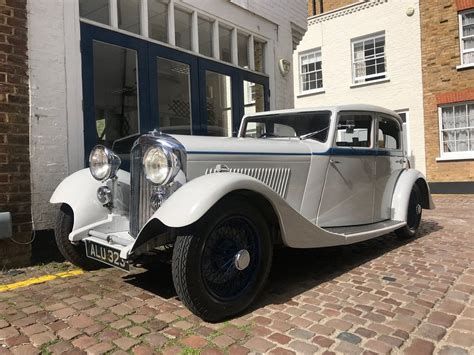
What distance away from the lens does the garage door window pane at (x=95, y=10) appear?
500cm

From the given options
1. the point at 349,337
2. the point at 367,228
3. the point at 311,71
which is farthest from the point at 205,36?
the point at 311,71

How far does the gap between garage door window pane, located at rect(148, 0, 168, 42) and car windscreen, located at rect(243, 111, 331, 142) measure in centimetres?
203

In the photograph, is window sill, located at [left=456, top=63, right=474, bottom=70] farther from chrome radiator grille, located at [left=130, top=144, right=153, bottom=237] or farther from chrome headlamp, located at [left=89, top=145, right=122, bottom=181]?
chrome radiator grille, located at [left=130, top=144, right=153, bottom=237]

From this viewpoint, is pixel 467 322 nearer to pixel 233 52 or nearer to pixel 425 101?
pixel 233 52

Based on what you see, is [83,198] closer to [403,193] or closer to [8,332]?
[8,332]

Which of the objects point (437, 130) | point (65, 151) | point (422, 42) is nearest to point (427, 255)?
point (65, 151)

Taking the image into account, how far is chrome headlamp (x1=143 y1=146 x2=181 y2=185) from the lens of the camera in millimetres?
2967

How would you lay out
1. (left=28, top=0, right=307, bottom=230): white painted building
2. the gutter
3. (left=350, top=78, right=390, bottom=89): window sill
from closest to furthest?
the gutter → (left=28, top=0, right=307, bottom=230): white painted building → (left=350, top=78, right=390, bottom=89): window sill

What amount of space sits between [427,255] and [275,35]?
532 cm

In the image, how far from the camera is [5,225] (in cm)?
396

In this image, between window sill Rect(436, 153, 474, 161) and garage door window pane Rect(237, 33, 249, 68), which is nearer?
garage door window pane Rect(237, 33, 249, 68)

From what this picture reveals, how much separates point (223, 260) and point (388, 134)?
3225mm

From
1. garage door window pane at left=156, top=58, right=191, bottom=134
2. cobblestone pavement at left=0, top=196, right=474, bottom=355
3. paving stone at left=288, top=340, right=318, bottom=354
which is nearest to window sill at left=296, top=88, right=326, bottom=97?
garage door window pane at left=156, top=58, right=191, bottom=134

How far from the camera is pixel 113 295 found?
11.0 ft
